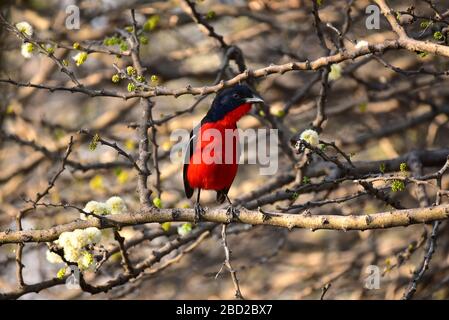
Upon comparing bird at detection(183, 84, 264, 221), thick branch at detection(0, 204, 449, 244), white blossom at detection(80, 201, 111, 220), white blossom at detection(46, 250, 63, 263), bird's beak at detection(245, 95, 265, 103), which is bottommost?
white blossom at detection(46, 250, 63, 263)

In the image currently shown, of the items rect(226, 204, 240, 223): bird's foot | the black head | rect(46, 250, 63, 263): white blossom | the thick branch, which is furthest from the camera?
the black head

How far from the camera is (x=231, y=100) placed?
4719mm

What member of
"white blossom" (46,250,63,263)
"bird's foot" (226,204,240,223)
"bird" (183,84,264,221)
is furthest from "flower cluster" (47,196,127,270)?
"bird" (183,84,264,221)

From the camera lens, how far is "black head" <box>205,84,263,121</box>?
4672mm

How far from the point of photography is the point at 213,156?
4750 millimetres

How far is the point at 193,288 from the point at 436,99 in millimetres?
2863

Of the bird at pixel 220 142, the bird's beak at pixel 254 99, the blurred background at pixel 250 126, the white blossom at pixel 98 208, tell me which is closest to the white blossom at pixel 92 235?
the white blossom at pixel 98 208

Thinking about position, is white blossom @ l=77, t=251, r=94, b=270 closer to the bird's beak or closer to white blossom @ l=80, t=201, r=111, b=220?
white blossom @ l=80, t=201, r=111, b=220

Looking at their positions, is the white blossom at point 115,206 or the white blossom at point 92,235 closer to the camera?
the white blossom at point 92,235

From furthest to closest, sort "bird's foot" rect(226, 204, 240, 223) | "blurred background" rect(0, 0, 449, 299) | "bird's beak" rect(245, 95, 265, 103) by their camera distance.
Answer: "blurred background" rect(0, 0, 449, 299)
"bird's beak" rect(245, 95, 265, 103)
"bird's foot" rect(226, 204, 240, 223)

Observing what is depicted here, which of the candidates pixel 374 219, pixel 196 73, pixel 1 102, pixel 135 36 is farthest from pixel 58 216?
pixel 374 219

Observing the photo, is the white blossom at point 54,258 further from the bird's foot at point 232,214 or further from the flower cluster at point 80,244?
the bird's foot at point 232,214

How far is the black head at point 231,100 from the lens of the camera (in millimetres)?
4672

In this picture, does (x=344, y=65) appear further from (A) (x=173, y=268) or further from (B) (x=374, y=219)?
(B) (x=374, y=219)
